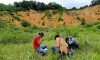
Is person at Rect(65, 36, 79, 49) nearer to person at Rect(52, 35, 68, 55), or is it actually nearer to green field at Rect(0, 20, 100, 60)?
green field at Rect(0, 20, 100, 60)

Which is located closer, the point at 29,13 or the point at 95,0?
the point at 29,13

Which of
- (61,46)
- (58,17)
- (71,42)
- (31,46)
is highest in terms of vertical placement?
(61,46)

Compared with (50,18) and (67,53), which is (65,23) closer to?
(50,18)

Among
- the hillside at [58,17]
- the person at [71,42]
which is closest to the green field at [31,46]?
the person at [71,42]

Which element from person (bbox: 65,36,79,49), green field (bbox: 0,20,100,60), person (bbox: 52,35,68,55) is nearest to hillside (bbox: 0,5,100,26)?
green field (bbox: 0,20,100,60)

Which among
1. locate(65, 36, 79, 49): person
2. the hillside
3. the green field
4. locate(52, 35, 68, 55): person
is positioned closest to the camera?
the green field

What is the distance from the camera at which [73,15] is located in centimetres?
6812

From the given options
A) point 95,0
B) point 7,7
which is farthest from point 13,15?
point 95,0

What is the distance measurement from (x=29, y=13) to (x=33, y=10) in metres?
1.58

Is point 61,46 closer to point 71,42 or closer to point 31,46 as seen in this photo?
point 71,42

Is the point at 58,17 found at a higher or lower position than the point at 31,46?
lower

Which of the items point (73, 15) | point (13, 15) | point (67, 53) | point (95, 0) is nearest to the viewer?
point (67, 53)

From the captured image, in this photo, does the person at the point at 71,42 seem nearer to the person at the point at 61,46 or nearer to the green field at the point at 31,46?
the green field at the point at 31,46

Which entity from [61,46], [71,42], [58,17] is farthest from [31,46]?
[58,17]
